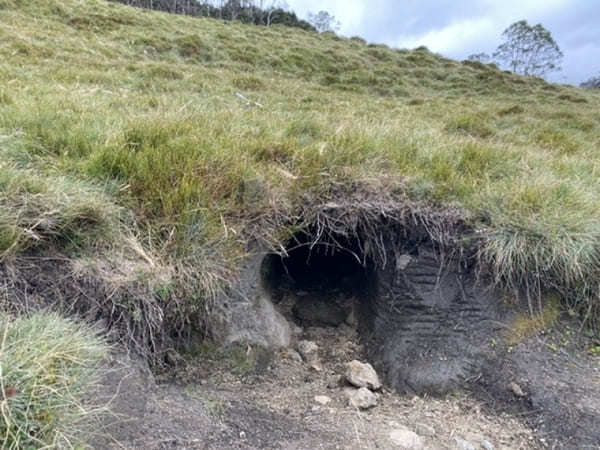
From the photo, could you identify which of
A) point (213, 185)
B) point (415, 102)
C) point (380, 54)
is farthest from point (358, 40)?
point (213, 185)

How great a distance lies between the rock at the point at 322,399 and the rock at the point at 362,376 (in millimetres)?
211

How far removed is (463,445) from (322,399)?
0.83 m

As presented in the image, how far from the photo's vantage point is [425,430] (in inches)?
97.4

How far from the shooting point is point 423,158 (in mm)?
3727

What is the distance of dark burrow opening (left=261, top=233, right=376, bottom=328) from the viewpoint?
3482mm

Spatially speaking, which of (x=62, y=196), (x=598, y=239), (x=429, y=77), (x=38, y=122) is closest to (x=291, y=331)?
(x=62, y=196)

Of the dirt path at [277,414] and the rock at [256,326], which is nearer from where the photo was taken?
the dirt path at [277,414]

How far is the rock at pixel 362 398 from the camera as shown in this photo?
2.58 m

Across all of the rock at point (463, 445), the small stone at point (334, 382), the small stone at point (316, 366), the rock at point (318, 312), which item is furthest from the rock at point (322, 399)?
the rock at point (318, 312)

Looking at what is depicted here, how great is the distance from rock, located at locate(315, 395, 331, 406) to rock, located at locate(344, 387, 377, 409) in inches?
5.3

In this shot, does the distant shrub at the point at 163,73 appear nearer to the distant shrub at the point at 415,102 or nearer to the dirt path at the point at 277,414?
the distant shrub at the point at 415,102

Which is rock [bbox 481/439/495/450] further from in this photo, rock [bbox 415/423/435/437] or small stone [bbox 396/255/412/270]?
small stone [bbox 396/255/412/270]

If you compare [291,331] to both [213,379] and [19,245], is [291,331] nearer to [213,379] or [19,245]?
[213,379]

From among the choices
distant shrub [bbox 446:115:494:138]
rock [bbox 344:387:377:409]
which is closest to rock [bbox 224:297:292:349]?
rock [bbox 344:387:377:409]
